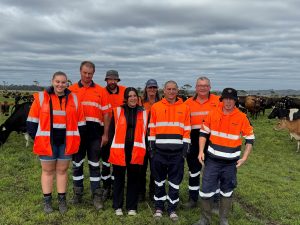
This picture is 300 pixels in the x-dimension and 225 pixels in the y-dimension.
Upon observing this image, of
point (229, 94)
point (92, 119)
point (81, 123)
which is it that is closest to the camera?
point (229, 94)

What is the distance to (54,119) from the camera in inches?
220

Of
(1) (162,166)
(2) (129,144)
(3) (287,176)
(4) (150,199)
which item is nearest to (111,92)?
(2) (129,144)

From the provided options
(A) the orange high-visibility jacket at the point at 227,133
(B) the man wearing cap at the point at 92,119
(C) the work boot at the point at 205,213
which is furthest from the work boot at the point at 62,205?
(A) the orange high-visibility jacket at the point at 227,133

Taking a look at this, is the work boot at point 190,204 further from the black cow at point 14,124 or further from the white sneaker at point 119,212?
the black cow at point 14,124

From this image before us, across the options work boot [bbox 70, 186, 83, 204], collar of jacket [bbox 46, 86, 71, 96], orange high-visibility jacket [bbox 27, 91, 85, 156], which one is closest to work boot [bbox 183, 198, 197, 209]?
work boot [bbox 70, 186, 83, 204]

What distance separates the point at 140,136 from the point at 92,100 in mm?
1046

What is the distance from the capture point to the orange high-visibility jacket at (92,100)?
607 cm

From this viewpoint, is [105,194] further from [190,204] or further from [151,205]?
[190,204]

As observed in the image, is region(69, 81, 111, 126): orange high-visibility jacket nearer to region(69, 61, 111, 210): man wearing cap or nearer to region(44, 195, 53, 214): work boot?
region(69, 61, 111, 210): man wearing cap

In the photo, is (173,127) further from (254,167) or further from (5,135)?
(5,135)

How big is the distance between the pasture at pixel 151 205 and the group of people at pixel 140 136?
242 mm

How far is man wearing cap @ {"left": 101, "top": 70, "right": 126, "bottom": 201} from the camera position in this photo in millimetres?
6340

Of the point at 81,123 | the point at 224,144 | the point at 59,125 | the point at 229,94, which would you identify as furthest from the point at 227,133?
the point at 59,125

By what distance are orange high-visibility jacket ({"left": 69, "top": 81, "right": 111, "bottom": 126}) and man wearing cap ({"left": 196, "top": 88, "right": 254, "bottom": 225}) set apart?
5.86ft
